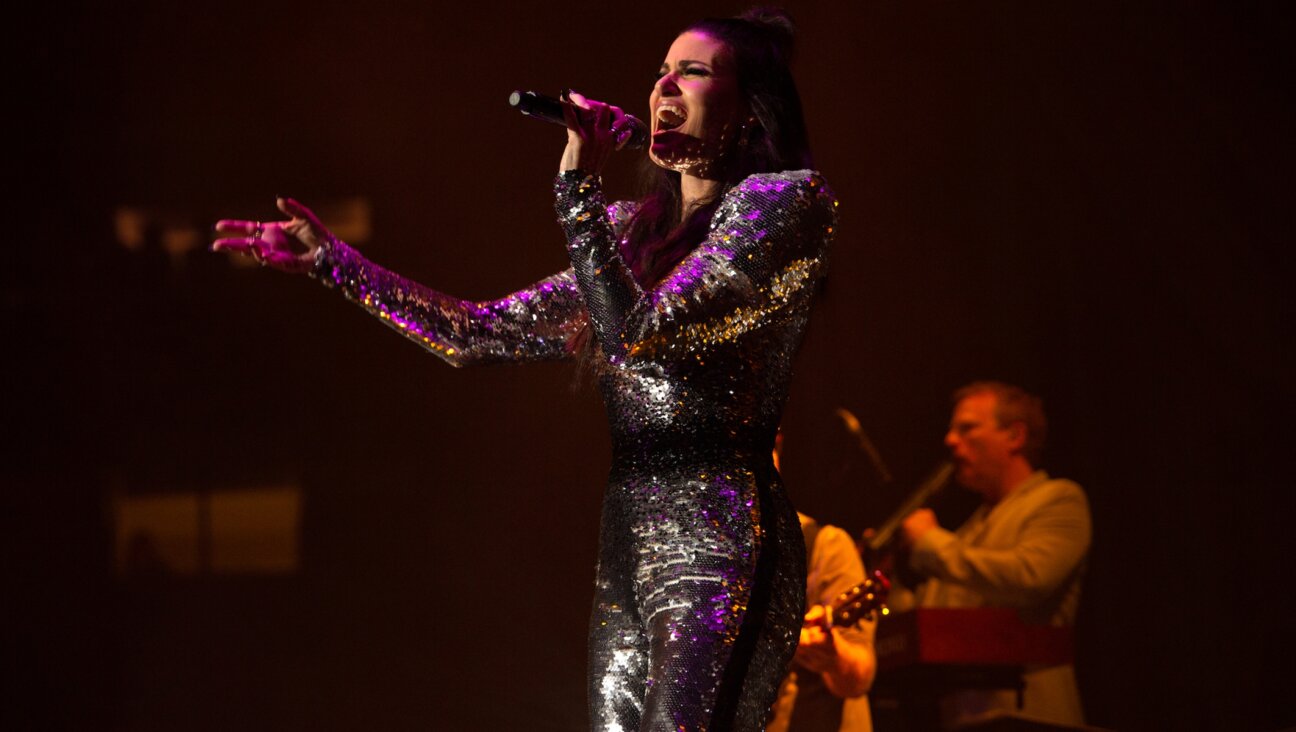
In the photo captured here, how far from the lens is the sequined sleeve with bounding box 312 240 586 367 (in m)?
1.45

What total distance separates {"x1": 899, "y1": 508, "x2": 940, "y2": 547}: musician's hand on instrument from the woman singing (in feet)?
7.92

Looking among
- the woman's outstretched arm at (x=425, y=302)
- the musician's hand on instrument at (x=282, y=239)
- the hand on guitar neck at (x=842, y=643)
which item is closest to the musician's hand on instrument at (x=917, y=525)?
the hand on guitar neck at (x=842, y=643)

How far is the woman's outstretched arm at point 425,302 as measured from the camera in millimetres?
1438

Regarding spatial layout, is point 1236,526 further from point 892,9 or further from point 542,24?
point 542,24

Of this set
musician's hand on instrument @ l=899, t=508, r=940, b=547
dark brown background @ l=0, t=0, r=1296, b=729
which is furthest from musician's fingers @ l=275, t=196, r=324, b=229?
musician's hand on instrument @ l=899, t=508, r=940, b=547

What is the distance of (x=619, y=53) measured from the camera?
354 centimetres

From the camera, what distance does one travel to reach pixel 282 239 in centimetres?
145

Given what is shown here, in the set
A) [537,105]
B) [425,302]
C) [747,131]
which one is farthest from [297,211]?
[747,131]

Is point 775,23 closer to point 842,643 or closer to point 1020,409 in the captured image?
point 842,643

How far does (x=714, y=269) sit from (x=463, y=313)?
1.27 feet

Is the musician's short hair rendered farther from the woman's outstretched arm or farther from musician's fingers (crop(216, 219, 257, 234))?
musician's fingers (crop(216, 219, 257, 234))

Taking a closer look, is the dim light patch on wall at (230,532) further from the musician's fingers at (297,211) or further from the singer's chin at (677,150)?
the singer's chin at (677,150)

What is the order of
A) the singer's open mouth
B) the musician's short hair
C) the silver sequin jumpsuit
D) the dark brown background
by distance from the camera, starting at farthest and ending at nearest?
the musician's short hair
the dark brown background
the singer's open mouth
the silver sequin jumpsuit

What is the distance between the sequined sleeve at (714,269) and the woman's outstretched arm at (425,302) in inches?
12.0
